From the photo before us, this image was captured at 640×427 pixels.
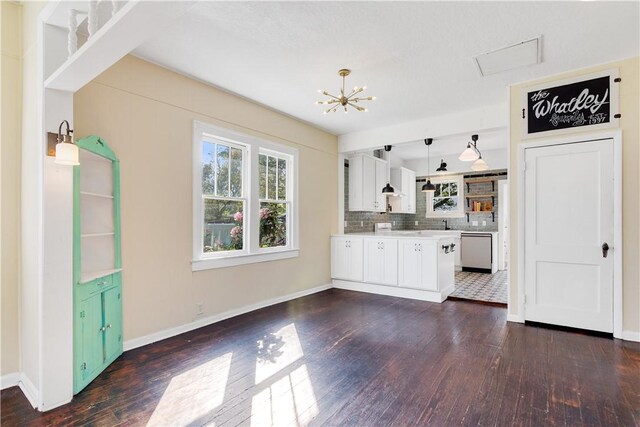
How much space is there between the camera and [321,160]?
577 cm

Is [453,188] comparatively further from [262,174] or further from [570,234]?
[262,174]

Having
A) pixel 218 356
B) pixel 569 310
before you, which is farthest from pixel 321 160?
Answer: pixel 569 310

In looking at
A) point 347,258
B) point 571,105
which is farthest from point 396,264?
point 571,105

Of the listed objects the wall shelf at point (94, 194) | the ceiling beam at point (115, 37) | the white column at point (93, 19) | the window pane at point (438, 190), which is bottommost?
the wall shelf at point (94, 194)

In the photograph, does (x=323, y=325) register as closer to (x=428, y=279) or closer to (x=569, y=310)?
(x=428, y=279)

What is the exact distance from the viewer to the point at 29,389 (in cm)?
231

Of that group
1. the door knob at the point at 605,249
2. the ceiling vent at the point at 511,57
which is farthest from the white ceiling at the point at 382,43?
the door knob at the point at 605,249

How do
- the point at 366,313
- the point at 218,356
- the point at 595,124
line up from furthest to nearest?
the point at 366,313
the point at 595,124
the point at 218,356

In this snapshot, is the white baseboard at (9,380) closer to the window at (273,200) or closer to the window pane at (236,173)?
the window pane at (236,173)

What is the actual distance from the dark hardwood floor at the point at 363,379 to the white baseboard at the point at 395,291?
1.13 m

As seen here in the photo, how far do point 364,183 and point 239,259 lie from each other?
10.2 ft

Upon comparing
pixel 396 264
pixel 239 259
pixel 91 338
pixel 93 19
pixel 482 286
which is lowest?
pixel 482 286

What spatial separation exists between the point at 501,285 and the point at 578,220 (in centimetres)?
286

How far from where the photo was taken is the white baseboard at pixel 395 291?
496 centimetres
